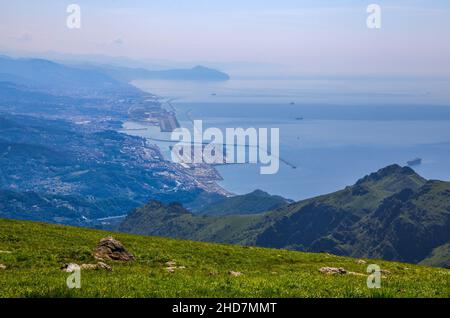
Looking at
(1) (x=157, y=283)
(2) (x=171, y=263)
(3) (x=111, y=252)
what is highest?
(1) (x=157, y=283)

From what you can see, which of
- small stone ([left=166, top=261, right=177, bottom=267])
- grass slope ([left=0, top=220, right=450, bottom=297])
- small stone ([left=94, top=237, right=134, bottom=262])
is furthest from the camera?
small stone ([left=166, top=261, right=177, bottom=267])

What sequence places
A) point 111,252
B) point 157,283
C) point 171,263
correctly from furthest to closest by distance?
point 171,263 → point 111,252 → point 157,283

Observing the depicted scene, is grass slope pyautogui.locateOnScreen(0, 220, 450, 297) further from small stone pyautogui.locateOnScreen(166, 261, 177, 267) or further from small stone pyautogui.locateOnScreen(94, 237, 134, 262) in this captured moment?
small stone pyautogui.locateOnScreen(94, 237, 134, 262)

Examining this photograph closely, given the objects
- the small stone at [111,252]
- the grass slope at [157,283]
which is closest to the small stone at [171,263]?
the grass slope at [157,283]

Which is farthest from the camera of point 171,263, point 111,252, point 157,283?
point 171,263

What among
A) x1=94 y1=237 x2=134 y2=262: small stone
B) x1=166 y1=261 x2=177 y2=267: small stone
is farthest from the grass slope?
x1=94 y1=237 x2=134 y2=262: small stone

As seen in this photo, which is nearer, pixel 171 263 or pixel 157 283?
pixel 157 283

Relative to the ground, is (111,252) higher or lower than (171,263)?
higher

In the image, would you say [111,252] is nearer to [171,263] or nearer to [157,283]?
[171,263]

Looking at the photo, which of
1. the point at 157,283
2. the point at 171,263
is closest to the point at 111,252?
the point at 171,263

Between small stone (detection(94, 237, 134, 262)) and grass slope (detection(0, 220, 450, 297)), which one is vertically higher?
grass slope (detection(0, 220, 450, 297))

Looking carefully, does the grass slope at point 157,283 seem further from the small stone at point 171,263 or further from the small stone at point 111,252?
the small stone at point 111,252
